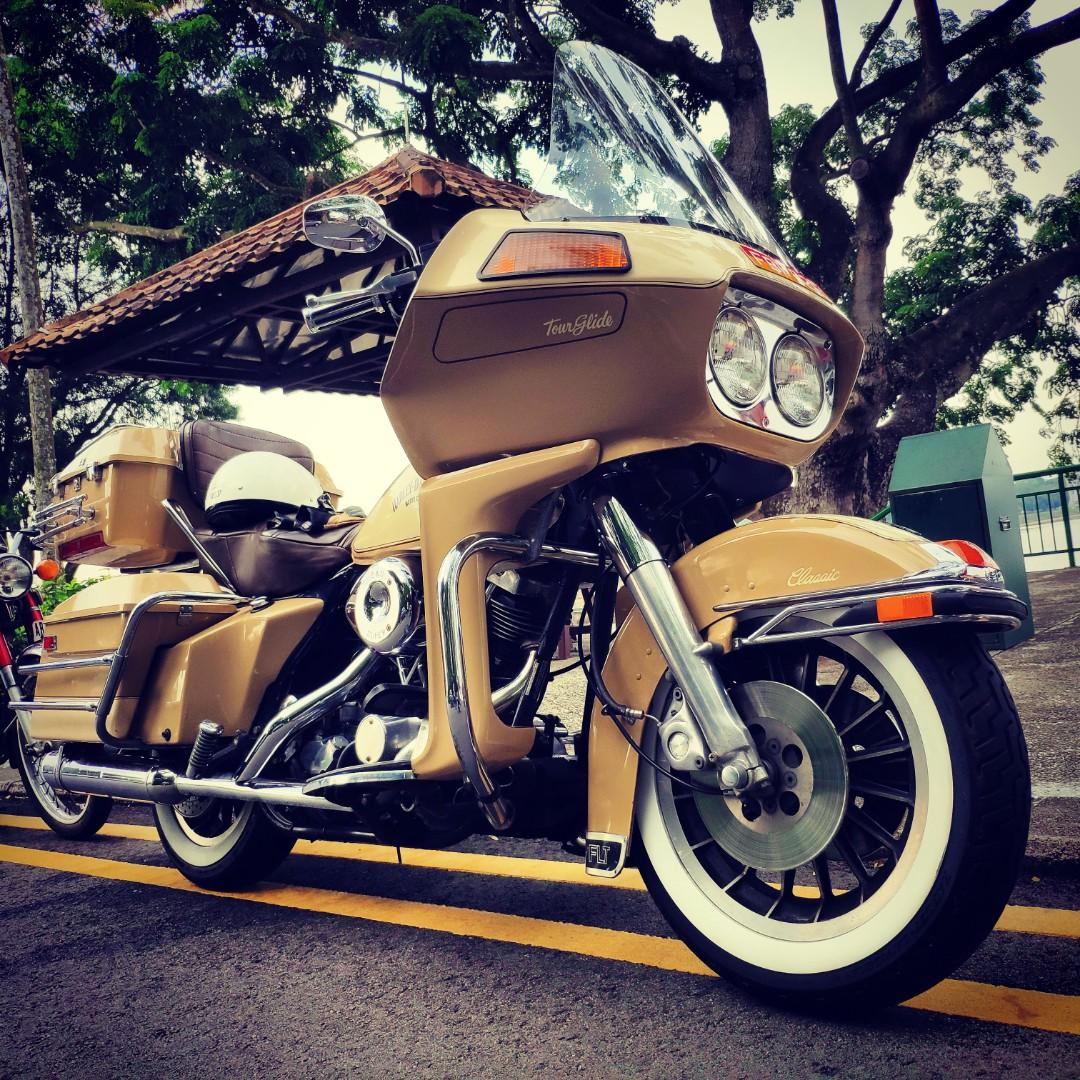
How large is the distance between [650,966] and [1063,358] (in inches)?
670

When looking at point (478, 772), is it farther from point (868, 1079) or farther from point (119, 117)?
point (119, 117)

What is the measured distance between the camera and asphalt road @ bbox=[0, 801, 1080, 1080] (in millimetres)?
1727

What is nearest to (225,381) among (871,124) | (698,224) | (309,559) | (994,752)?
(309,559)

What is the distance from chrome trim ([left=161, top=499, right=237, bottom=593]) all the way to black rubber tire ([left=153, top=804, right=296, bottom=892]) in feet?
2.39

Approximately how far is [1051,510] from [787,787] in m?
10.0

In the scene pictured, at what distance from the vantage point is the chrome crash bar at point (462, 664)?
196 cm

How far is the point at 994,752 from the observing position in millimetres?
1636

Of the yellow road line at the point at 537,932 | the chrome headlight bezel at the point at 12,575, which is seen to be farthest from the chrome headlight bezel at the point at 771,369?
the chrome headlight bezel at the point at 12,575

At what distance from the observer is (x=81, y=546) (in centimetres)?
341

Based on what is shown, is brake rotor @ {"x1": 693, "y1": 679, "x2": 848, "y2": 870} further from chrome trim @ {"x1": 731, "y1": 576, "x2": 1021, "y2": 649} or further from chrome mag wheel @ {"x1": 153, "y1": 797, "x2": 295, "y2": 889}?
chrome mag wheel @ {"x1": 153, "y1": 797, "x2": 295, "y2": 889}

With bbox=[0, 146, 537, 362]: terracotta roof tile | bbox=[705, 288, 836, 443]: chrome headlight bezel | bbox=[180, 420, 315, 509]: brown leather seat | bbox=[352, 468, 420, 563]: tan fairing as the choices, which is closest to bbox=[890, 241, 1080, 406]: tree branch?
bbox=[0, 146, 537, 362]: terracotta roof tile

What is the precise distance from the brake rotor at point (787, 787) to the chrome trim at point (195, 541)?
70.7 inches

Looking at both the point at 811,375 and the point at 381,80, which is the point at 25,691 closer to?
the point at 811,375

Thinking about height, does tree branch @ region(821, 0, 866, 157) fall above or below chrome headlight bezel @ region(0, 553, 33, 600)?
above
